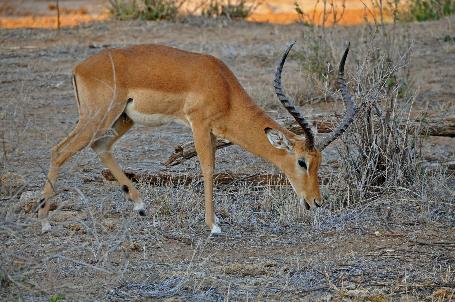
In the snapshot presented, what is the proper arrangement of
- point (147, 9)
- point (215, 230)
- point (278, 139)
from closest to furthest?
point (215, 230) < point (278, 139) < point (147, 9)

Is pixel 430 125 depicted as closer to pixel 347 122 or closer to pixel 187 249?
pixel 347 122

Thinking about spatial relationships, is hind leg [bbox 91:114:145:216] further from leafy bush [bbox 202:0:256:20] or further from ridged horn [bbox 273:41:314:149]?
leafy bush [bbox 202:0:256:20]

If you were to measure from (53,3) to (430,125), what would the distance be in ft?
47.2

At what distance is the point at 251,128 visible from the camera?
7.55m

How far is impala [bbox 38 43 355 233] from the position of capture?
24.3ft

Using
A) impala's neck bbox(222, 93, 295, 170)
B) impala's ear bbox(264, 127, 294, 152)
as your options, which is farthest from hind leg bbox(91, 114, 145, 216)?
impala's ear bbox(264, 127, 294, 152)

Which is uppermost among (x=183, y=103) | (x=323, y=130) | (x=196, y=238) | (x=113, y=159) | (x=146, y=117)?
(x=183, y=103)

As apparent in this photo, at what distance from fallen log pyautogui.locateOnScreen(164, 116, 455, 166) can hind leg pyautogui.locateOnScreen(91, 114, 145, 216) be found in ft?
2.03

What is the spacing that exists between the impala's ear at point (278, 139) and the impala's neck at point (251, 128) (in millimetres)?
72

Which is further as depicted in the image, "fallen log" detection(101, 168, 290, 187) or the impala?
"fallen log" detection(101, 168, 290, 187)

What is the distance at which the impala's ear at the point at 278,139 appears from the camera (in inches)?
292

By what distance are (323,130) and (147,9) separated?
307 inches

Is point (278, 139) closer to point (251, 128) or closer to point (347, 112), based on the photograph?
point (251, 128)

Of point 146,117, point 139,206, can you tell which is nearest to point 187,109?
point 146,117
